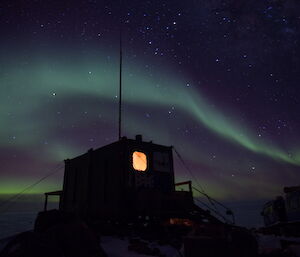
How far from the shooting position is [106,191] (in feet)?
60.1

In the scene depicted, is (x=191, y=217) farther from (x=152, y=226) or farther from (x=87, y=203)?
(x=87, y=203)

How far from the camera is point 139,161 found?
18.4 meters

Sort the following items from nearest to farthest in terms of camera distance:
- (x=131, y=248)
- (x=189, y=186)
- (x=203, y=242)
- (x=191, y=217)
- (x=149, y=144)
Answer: (x=203, y=242)
(x=131, y=248)
(x=191, y=217)
(x=189, y=186)
(x=149, y=144)

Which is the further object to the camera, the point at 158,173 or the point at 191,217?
the point at 158,173

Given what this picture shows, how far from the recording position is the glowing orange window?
18081mm

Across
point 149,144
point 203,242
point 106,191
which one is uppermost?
point 149,144

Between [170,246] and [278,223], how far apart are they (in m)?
11.1

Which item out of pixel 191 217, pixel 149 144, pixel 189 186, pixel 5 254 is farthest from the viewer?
pixel 149 144

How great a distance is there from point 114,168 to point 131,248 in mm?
8469

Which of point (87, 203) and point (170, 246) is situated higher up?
point (87, 203)

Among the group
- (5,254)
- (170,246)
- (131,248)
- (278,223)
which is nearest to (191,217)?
(170,246)

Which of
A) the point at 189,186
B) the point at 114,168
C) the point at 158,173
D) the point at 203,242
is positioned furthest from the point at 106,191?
the point at 203,242

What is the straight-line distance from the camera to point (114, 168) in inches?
712

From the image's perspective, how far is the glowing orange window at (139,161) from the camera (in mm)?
18081
